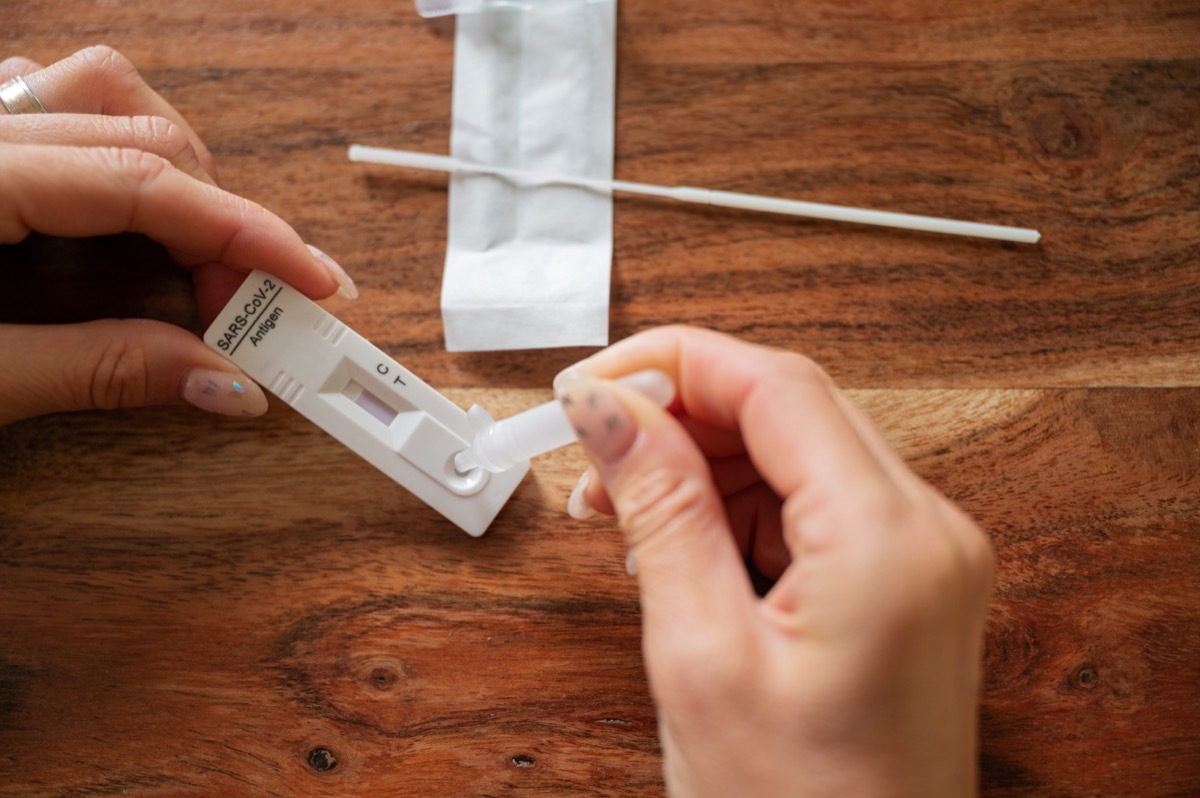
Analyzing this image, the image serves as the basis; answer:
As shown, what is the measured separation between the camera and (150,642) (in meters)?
0.69

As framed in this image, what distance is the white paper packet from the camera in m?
0.73

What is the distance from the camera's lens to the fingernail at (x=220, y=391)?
670 millimetres

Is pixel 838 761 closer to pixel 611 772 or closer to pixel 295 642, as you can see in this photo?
pixel 611 772

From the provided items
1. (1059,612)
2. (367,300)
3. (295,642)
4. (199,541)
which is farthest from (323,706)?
(1059,612)

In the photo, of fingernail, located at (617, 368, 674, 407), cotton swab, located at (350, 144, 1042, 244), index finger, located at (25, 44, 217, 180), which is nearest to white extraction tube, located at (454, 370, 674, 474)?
fingernail, located at (617, 368, 674, 407)

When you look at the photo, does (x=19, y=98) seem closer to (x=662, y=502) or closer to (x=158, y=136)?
(x=158, y=136)

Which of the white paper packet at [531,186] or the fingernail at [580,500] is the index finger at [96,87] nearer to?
the white paper packet at [531,186]

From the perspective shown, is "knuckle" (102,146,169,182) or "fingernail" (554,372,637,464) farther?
"knuckle" (102,146,169,182)

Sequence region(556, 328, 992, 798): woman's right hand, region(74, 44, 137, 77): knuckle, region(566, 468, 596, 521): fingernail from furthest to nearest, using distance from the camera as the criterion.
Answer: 1. region(74, 44, 137, 77): knuckle
2. region(566, 468, 596, 521): fingernail
3. region(556, 328, 992, 798): woman's right hand

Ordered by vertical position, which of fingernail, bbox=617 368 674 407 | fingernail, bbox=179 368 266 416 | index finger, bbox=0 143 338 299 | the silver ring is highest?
the silver ring

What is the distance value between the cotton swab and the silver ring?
0.25 m

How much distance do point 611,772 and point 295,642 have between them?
0.27 m

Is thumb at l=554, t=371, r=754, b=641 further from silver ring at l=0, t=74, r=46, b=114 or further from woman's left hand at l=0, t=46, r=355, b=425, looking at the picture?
silver ring at l=0, t=74, r=46, b=114

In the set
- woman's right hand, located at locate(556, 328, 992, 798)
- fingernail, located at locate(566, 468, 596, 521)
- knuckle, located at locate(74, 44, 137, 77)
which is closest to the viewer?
woman's right hand, located at locate(556, 328, 992, 798)
